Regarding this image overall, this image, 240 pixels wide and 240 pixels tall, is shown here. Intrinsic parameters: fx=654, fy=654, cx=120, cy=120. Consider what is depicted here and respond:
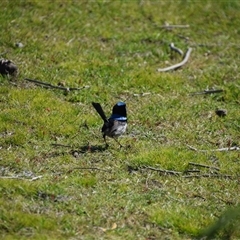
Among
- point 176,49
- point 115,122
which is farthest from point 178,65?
point 115,122

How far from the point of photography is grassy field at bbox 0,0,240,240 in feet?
22.1

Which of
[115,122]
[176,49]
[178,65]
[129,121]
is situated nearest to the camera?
[115,122]

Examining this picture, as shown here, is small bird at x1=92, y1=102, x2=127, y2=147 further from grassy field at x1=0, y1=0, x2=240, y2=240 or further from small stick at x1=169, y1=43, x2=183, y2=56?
small stick at x1=169, y1=43, x2=183, y2=56

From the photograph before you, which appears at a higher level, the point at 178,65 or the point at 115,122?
the point at 115,122

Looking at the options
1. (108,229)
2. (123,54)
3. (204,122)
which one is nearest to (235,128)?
(204,122)

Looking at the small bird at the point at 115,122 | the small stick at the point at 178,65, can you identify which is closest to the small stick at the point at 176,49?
the small stick at the point at 178,65

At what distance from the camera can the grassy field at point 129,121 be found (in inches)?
265

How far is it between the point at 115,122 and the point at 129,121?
995mm

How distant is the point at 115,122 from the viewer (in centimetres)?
830

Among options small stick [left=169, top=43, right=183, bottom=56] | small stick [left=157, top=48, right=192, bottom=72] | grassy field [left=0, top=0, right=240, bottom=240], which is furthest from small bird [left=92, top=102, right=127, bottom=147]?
small stick [left=169, top=43, right=183, bottom=56]

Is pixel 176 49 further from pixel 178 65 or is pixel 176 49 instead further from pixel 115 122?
pixel 115 122

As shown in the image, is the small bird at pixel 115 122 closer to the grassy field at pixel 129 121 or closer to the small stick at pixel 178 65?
the grassy field at pixel 129 121

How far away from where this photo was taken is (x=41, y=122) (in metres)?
8.71

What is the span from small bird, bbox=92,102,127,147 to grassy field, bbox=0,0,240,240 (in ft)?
0.71
